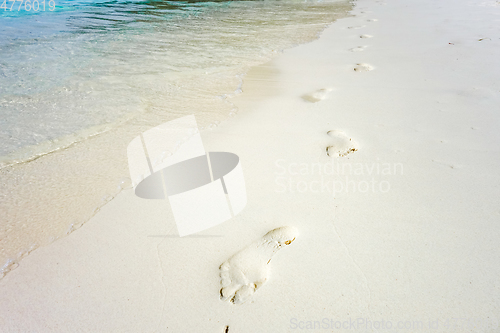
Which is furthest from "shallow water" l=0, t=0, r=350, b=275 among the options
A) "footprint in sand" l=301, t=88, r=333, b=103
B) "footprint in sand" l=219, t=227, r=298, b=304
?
"footprint in sand" l=219, t=227, r=298, b=304

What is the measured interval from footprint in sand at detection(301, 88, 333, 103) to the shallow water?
0.55 metres

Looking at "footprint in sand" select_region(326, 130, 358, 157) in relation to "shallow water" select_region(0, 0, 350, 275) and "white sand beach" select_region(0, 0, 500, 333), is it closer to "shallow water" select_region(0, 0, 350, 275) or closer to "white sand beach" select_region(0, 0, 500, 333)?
"white sand beach" select_region(0, 0, 500, 333)

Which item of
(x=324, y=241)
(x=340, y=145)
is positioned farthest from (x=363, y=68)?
(x=324, y=241)

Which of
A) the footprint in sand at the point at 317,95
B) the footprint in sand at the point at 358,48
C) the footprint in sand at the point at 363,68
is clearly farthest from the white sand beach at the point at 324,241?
the footprint in sand at the point at 358,48

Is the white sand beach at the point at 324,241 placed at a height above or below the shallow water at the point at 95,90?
below

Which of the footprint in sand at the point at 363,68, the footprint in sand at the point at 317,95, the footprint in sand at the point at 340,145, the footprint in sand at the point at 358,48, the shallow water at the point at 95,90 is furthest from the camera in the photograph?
the footprint in sand at the point at 358,48

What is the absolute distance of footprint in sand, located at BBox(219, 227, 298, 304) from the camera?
3.38ft

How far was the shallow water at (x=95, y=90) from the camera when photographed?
1.50 meters

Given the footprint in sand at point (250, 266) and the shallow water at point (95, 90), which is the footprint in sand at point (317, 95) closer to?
the shallow water at point (95, 90)

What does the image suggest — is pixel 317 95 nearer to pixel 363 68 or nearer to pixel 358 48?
pixel 363 68

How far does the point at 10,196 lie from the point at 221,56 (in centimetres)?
257

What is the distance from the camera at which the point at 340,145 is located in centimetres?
172

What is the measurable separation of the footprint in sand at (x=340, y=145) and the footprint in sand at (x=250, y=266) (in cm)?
61

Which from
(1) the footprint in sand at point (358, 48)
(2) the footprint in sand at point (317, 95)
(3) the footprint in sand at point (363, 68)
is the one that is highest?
(1) the footprint in sand at point (358, 48)
